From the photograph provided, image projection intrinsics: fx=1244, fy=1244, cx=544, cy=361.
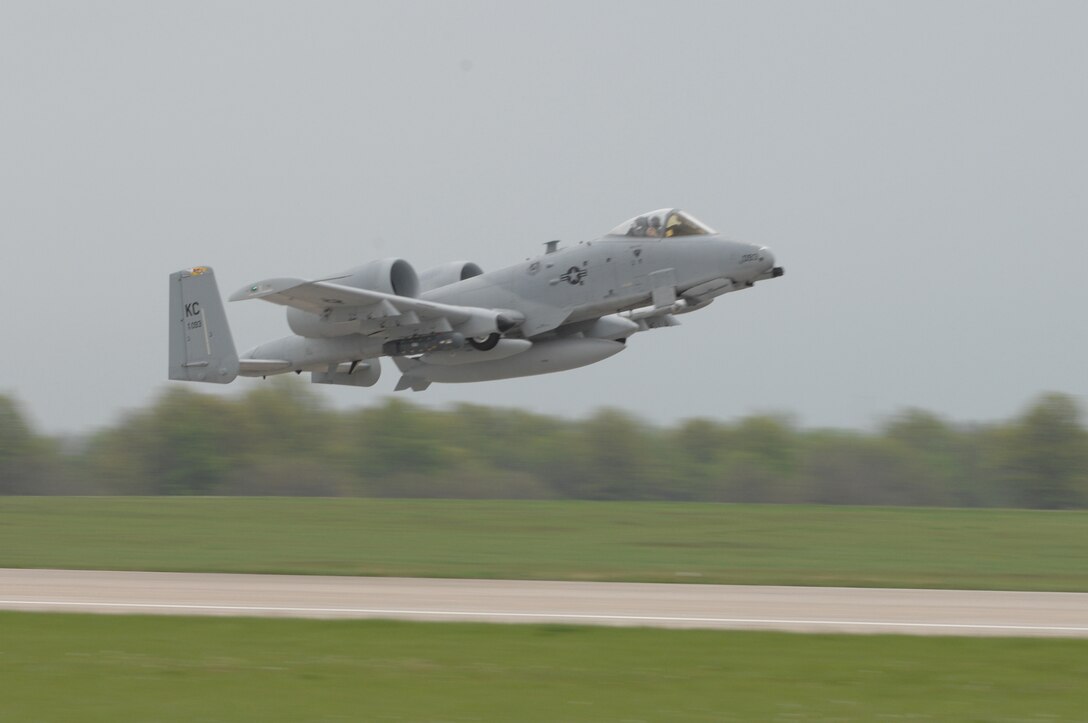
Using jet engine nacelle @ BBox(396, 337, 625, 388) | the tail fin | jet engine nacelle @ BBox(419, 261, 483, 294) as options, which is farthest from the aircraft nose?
the tail fin

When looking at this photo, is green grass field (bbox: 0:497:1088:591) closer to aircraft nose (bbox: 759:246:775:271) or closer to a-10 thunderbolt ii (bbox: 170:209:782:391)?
a-10 thunderbolt ii (bbox: 170:209:782:391)

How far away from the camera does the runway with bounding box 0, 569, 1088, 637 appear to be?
13219mm

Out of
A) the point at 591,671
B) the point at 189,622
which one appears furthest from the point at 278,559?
the point at 591,671

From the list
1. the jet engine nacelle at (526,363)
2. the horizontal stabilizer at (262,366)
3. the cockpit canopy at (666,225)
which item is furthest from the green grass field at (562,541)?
the cockpit canopy at (666,225)

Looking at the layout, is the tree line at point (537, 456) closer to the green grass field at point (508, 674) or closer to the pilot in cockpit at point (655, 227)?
the pilot in cockpit at point (655, 227)

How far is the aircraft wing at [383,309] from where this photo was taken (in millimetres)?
22781

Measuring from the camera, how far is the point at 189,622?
511 inches

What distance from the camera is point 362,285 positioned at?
2388 centimetres

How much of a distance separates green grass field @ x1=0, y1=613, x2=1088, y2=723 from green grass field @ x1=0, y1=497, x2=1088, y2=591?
578cm

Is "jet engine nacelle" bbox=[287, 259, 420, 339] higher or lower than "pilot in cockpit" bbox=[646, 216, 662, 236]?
lower

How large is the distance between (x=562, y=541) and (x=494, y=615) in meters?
10.7

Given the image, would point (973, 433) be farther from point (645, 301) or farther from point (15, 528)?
point (15, 528)

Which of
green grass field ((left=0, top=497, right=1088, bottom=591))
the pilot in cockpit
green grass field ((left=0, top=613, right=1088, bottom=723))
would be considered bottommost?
green grass field ((left=0, top=613, right=1088, bottom=723))

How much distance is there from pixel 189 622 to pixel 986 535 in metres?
18.5
